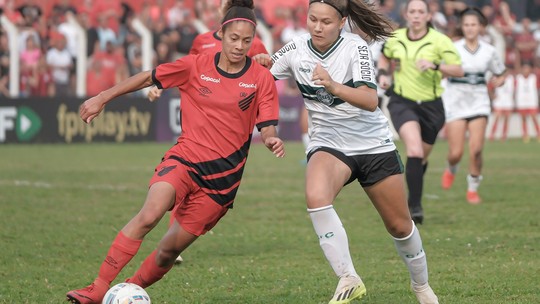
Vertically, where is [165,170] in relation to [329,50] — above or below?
below

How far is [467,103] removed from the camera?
1281cm

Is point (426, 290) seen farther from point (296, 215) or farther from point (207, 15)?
point (207, 15)

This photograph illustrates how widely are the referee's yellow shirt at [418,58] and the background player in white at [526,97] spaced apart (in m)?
15.9

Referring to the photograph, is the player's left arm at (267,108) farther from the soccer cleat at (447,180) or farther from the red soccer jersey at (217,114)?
the soccer cleat at (447,180)

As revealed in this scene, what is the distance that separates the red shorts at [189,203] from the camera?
637cm

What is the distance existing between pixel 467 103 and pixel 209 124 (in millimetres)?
6921

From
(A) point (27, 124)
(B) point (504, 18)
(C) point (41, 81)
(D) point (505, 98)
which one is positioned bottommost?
(A) point (27, 124)

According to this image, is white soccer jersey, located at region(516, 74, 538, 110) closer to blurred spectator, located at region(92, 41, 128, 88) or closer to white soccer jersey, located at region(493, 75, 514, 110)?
white soccer jersey, located at region(493, 75, 514, 110)

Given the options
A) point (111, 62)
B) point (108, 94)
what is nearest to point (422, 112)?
point (108, 94)

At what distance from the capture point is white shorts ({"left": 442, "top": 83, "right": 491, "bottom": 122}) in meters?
12.8

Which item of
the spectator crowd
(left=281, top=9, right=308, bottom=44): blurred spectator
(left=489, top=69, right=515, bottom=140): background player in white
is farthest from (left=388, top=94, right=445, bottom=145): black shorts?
(left=489, top=69, right=515, bottom=140): background player in white

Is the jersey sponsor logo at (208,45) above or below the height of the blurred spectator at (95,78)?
above

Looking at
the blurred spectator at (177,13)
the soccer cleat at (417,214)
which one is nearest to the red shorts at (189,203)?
the soccer cleat at (417,214)

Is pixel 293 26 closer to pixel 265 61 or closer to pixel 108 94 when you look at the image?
pixel 265 61
